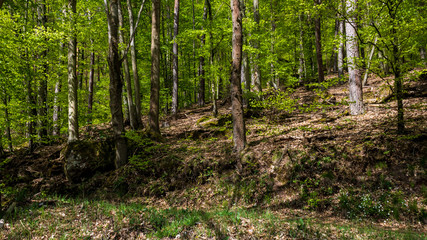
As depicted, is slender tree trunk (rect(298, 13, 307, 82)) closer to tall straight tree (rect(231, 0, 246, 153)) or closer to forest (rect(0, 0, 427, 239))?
forest (rect(0, 0, 427, 239))

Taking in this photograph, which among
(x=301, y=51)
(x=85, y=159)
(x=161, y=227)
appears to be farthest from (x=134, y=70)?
(x=301, y=51)

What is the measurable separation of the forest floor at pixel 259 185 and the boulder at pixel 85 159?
0.33 m

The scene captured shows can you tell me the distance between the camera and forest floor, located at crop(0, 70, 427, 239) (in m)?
4.05

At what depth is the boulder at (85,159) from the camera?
878cm

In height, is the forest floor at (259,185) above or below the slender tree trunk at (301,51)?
below

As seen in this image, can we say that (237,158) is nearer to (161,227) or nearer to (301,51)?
(161,227)

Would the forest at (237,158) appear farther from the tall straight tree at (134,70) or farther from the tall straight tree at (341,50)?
the tall straight tree at (134,70)

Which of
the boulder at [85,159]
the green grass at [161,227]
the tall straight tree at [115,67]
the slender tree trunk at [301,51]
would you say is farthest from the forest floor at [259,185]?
the slender tree trunk at [301,51]

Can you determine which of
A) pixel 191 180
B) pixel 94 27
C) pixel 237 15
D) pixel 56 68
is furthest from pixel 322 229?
pixel 56 68

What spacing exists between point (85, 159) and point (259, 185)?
24.0ft

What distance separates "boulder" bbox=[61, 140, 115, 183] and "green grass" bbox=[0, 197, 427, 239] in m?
4.28

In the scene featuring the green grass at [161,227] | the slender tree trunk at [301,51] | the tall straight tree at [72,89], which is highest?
the slender tree trunk at [301,51]

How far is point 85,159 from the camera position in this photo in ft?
29.4

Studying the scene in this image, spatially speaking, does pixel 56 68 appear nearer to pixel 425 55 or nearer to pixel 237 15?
pixel 237 15
